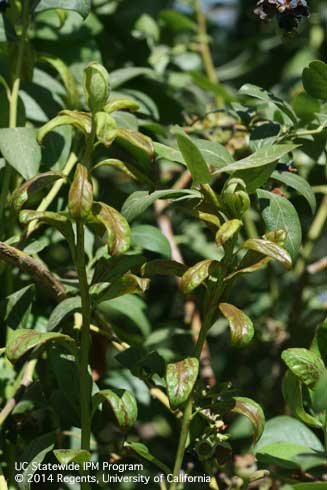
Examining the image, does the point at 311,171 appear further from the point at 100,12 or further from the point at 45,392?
the point at 45,392

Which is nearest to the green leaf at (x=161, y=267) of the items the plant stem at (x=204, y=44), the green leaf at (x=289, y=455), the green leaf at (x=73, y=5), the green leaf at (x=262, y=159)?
the green leaf at (x=262, y=159)

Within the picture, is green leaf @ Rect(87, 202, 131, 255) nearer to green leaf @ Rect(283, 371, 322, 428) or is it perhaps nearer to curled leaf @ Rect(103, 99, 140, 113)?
curled leaf @ Rect(103, 99, 140, 113)

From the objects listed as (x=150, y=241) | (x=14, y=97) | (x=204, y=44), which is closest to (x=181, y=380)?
(x=150, y=241)

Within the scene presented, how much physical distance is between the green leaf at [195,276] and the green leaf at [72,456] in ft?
0.55

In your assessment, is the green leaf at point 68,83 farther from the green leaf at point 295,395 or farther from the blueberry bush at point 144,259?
the green leaf at point 295,395

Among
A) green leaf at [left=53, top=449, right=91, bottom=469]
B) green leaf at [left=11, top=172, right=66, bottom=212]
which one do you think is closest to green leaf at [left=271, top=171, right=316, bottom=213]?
green leaf at [left=11, top=172, right=66, bottom=212]

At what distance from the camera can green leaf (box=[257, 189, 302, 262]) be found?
32.0 inches

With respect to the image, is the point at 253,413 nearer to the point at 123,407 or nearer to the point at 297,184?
the point at 123,407

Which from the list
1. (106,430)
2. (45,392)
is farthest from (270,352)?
(45,392)

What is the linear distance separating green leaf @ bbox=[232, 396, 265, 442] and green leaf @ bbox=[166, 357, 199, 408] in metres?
0.07

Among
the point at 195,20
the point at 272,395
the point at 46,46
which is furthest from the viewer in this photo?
the point at 195,20

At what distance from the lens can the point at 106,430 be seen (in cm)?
112

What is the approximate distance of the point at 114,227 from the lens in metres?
0.74

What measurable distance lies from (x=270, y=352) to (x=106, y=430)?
46 cm
